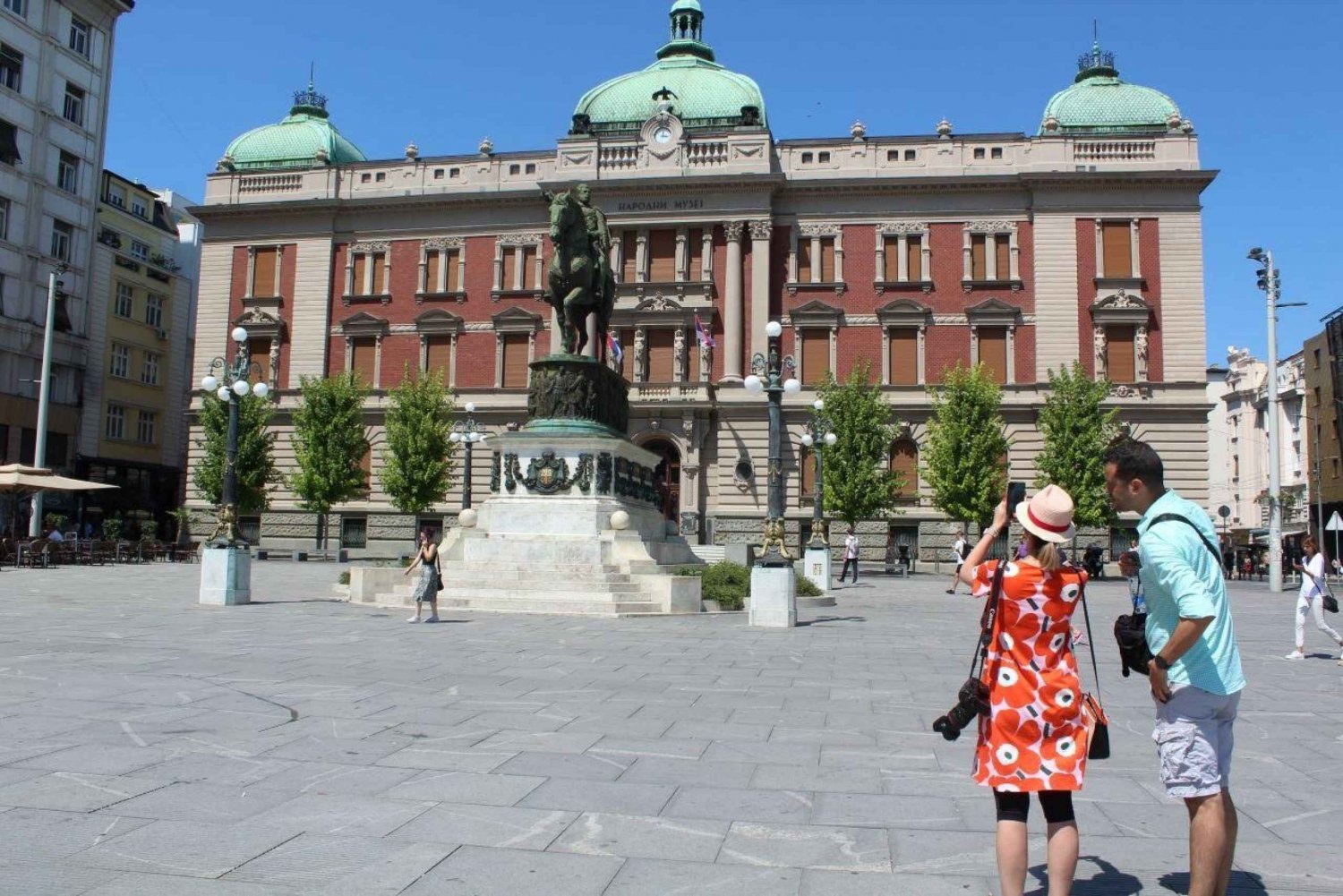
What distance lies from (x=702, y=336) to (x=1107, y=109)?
2177cm

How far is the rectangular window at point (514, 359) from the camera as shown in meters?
48.1

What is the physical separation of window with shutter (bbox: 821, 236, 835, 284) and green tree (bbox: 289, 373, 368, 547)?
2156cm

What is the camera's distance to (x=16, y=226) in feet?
148

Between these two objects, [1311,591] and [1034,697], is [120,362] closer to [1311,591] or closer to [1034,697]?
[1311,591]

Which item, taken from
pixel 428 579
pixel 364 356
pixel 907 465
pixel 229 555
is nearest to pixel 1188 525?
pixel 428 579

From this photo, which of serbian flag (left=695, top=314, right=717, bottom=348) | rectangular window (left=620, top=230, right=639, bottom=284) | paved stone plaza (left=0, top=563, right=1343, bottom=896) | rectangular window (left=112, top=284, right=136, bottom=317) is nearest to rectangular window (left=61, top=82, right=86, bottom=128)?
rectangular window (left=112, top=284, right=136, bottom=317)

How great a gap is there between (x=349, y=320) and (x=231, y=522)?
3066 centimetres

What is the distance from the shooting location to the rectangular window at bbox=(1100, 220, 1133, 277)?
43.7m

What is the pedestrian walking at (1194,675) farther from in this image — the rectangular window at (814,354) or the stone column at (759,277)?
the rectangular window at (814,354)

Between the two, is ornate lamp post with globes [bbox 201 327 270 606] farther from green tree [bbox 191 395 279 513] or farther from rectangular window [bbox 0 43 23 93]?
rectangular window [bbox 0 43 23 93]

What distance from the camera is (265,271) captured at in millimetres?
50562

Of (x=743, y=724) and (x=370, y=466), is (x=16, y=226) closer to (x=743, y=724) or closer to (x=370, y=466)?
(x=370, y=466)

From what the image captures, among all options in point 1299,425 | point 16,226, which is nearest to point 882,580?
point 16,226

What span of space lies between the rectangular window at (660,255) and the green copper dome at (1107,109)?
1727 centimetres
